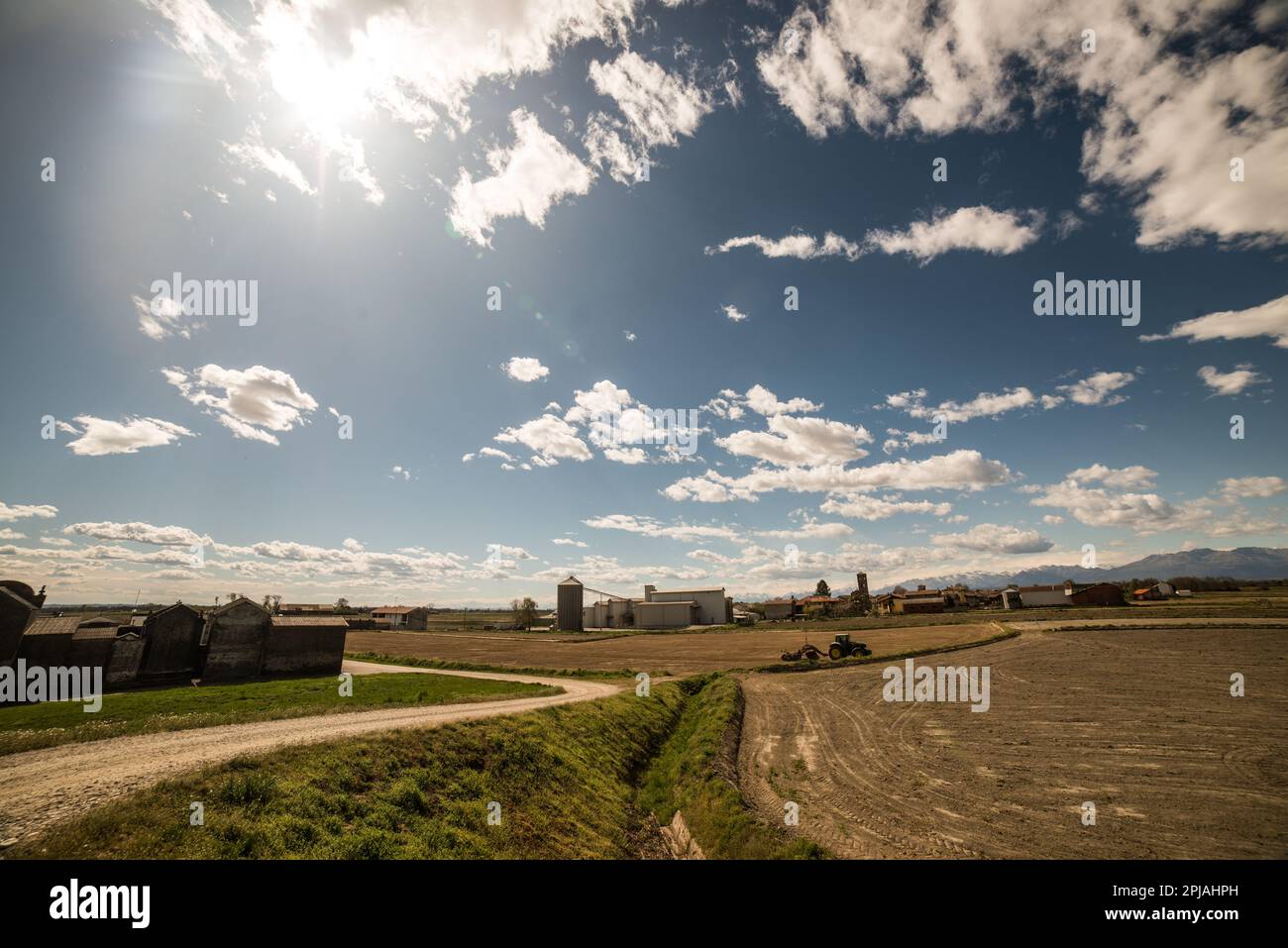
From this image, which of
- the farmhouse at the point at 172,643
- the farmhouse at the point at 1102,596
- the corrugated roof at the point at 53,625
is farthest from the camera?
the farmhouse at the point at 1102,596

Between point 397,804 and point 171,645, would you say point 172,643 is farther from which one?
point 397,804

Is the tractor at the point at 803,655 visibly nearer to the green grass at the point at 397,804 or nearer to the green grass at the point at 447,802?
the green grass at the point at 447,802

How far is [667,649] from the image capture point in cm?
7662

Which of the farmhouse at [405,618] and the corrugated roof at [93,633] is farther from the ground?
the corrugated roof at [93,633]

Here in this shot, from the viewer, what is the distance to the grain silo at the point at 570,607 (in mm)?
123812

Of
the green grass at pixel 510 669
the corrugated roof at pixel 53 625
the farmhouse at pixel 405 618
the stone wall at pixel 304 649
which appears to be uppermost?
the corrugated roof at pixel 53 625

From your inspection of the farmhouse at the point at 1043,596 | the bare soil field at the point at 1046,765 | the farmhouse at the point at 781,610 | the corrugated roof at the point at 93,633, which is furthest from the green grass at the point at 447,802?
the farmhouse at the point at 1043,596

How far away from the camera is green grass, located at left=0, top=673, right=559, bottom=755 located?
70.2 feet

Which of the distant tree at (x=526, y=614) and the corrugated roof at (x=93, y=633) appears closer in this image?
the corrugated roof at (x=93, y=633)

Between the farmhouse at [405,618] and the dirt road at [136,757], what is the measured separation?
13617cm

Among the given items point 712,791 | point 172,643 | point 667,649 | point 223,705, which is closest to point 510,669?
point 667,649

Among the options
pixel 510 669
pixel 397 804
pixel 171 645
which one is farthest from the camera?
pixel 510 669

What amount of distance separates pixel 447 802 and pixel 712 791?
10.6 meters
